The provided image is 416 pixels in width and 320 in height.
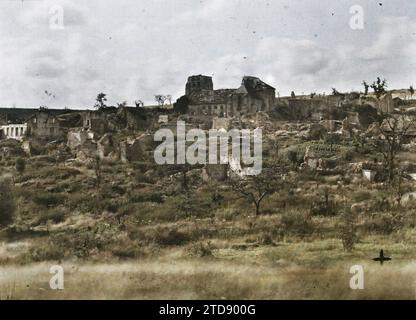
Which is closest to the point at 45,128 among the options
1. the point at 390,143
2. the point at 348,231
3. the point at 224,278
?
the point at 390,143

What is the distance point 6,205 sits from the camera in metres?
19.0

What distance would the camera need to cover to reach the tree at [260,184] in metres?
19.9

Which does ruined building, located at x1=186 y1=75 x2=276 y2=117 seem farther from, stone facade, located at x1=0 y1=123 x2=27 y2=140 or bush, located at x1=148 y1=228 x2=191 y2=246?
bush, located at x1=148 y1=228 x2=191 y2=246

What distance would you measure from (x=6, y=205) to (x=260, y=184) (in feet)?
34.0

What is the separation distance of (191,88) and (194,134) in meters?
18.5

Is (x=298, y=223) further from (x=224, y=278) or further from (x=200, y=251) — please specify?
(x=224, y=278)

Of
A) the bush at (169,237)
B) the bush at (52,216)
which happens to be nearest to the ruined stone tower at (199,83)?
the bush at (52,216)

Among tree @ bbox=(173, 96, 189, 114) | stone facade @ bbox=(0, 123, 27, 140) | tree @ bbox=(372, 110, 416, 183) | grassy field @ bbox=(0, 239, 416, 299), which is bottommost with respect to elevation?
grassy field @ bbox=(0, 239, 416, 299)

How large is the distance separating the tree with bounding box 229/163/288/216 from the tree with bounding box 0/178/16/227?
28.9 ft

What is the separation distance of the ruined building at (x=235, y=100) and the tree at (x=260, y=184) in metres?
21.6

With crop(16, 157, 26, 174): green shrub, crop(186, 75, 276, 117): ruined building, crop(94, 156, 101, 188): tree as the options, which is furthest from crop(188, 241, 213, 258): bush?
crop(186, 75, 276, 117): ruined building

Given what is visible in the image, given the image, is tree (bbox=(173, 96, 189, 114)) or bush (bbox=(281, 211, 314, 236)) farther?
tree (bbox=(173, 96, 189, 114))

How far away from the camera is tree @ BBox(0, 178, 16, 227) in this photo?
18.3 metres
